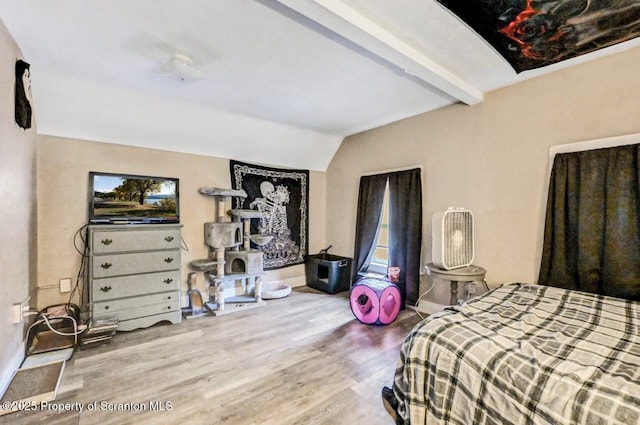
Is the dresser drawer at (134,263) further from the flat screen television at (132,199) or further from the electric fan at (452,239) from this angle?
the electric fan at (452,239)

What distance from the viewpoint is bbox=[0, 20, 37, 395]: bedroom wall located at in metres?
1.71

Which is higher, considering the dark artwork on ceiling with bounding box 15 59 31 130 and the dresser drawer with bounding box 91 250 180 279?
the dark artwork on ceiling with bounding box 15 59 31 130

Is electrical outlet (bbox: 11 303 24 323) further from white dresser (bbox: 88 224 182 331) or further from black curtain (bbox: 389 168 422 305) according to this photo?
black curtain (bbox: 389 168 422 305)

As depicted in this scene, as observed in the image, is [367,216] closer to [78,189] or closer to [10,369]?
[78,189]

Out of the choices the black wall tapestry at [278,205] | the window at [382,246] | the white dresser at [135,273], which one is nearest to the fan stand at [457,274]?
the window at [382,246]

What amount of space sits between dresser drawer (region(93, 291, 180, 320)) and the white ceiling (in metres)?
1.68

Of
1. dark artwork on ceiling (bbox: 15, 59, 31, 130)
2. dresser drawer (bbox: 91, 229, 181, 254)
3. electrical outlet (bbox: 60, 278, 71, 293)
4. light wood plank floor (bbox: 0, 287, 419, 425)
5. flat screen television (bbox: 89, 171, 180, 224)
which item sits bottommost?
light wood plank floor (bbox: 0, 287, 419, 425)

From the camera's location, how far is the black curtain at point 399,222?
10.5ft

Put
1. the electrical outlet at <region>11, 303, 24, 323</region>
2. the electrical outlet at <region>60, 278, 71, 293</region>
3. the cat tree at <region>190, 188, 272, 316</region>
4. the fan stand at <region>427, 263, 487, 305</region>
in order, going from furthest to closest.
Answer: the cat tree at <region>190, 188, 272, 316</region> < the electrical outlet at <region>60, 278, 71, 293</region> < the fan stand at <region>427, 263, 487, 305</region> < the electrical outlet at <region>11, 303, 24, 323</region>

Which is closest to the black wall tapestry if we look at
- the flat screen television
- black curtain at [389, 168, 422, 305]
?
the flat screen television

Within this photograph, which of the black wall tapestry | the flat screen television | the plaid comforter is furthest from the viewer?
the black wall tapestry

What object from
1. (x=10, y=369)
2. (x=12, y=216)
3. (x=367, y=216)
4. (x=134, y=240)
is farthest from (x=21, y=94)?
(x=367, y=216)

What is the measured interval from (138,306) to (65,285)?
29.4 inches

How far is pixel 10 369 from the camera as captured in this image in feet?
6.07
